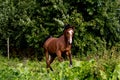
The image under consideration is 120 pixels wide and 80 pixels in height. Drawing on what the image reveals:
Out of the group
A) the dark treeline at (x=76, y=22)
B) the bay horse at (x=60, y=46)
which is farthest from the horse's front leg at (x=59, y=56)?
the dark treeline at (x=76, y=22)

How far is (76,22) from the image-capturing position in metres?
21.2

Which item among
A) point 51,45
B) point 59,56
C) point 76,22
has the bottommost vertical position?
point 76,22

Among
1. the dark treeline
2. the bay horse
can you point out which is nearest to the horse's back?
the bay horse

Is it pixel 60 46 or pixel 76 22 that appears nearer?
pixel 60 46

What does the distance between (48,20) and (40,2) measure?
3.55ft

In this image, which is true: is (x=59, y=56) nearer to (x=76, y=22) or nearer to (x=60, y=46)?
(x=60, y=46)

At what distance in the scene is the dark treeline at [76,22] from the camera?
845 inches

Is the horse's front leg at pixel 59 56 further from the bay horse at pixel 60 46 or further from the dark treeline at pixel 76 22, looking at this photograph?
the dark treeline at pixel 76 22

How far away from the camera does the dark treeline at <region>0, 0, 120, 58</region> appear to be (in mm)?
21469

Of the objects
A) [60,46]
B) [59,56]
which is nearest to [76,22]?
[60,46]

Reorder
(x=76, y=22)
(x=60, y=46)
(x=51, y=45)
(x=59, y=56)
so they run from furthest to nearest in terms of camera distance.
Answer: (x=76, y=22) < (x=51, y=45) < (x=60, y=46) < (x=59, y=56)

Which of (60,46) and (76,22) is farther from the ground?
(60,46)

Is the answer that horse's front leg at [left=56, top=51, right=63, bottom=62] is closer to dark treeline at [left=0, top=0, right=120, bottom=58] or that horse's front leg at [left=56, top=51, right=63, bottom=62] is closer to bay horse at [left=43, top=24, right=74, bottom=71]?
bay horse at [left=43, top=24, right=74, bottom=71]

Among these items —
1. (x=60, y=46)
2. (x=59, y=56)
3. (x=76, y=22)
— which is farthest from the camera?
(x=76, y=22)
